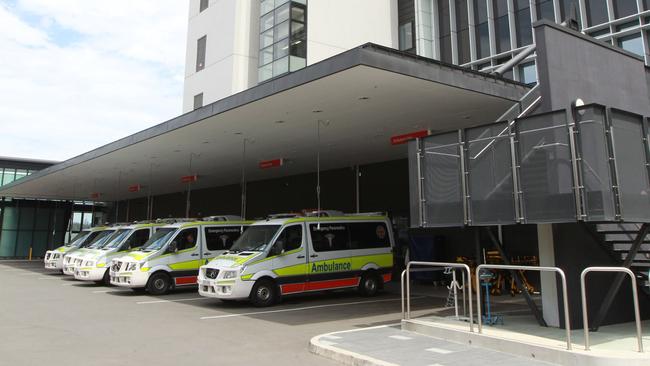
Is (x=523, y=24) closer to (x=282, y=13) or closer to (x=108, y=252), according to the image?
(x=282, y=13)

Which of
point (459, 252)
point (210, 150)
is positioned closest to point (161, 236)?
point (210, 150)

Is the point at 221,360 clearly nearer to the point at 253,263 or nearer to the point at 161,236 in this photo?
the point at 253,263

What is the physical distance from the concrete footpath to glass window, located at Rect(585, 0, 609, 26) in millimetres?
15764

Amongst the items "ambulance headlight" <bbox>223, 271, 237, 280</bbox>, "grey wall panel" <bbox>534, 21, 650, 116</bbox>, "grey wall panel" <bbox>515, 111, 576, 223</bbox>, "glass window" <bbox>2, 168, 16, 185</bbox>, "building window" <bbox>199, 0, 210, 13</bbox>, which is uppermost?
"building window" <bbox>199, 0, 210, 13</bbox>

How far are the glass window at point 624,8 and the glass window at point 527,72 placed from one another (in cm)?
326

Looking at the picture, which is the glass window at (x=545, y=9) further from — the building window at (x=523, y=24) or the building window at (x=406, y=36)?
the building window at (x=406, y=36)

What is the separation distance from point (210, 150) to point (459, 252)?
10.1m

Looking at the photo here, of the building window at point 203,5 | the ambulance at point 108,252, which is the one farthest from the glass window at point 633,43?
the building window at point 203,5

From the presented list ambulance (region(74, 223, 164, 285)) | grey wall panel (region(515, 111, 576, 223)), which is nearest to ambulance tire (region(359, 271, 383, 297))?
grey wall panel (region(515, 111, 576, 223))

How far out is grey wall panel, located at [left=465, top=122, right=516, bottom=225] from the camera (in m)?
7.68

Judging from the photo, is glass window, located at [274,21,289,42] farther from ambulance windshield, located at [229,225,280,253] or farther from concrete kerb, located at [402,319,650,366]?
concrete kerb, located at [402,319,650,366]

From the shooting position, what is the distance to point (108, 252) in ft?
56.5

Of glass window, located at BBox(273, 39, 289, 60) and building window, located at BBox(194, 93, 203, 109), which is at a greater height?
glass window, located at BBox(273, 39, 289, 60)

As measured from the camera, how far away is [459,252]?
18578mm
